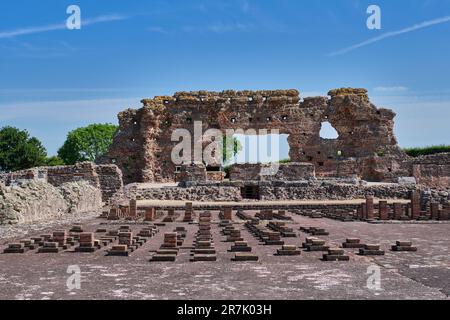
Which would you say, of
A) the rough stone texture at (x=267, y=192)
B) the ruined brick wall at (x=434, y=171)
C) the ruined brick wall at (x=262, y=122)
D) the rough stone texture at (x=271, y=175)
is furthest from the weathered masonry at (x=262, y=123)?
the rough stone texture at (x=267, y=192)

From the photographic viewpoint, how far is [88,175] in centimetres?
2969

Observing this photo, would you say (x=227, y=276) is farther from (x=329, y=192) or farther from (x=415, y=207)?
(x=329, y=192)

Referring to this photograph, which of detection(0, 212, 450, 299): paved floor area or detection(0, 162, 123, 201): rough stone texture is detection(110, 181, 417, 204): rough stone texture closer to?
detection(0, 162, 123, 201): rough stone texture

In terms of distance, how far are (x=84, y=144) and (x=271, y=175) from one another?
126 ft

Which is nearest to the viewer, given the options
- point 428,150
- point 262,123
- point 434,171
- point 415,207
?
point 415,207

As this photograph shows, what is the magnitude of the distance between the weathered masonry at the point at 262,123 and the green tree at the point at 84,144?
23.7m

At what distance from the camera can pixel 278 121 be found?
140 ft

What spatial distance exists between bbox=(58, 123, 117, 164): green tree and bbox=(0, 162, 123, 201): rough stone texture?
3427 centimetres

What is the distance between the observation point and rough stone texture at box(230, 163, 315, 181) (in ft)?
107

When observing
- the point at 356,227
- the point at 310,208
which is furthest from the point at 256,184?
the point at 356,227

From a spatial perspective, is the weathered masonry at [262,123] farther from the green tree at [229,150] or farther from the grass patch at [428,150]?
the green tree at [229,150]

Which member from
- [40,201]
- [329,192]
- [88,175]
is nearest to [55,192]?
[40,201]

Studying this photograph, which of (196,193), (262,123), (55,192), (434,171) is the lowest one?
(196,193)
